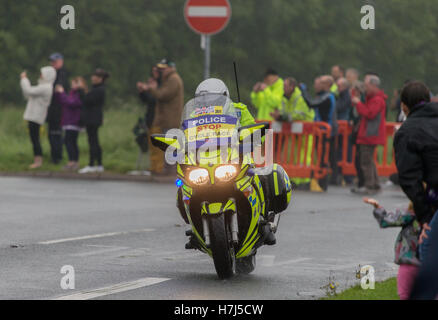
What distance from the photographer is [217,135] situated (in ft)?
33.3

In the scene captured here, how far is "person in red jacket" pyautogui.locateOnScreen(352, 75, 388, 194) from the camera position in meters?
21.9

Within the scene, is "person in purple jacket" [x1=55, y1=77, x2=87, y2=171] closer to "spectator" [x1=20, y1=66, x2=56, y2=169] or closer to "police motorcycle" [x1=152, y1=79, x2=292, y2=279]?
"spectator" [x1=20, y1=66, x2=56, y2=169]

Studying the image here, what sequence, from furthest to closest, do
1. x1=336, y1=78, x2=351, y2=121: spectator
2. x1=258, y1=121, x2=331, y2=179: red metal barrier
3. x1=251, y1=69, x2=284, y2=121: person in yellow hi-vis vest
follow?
x1=336, y1=78, x2=351, y2=121: spectator → x1=251, y1=69, x2=284, y2=121: person in yellow hi-vis vest → x1=258, y1=121, x2=331, y2=179: red metal barrier

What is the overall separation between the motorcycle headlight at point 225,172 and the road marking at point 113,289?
952 mm

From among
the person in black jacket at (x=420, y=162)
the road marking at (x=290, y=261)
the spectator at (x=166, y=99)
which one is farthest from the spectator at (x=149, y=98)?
the person in black jacket at (x=420, y=162)

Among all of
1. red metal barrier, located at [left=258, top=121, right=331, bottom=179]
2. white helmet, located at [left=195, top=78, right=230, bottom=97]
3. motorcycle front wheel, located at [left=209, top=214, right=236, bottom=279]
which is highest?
white helmet, located at [left=195, top=78, right=230, bottom=97]

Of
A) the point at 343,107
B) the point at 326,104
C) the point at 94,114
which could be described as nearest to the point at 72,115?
the point at 94,114

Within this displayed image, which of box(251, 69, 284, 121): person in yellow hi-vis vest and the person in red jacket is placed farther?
box(251, 69, 284, 121): person in yellow hi-vis vest

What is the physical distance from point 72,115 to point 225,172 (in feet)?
46.8

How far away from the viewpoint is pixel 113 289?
9516 millimetres

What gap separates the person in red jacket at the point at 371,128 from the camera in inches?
862

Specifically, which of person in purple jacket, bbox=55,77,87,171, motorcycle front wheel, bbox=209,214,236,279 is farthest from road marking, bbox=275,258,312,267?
person in purple jacket, bbox=55,77,87,171

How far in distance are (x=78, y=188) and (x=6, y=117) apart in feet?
39.5
